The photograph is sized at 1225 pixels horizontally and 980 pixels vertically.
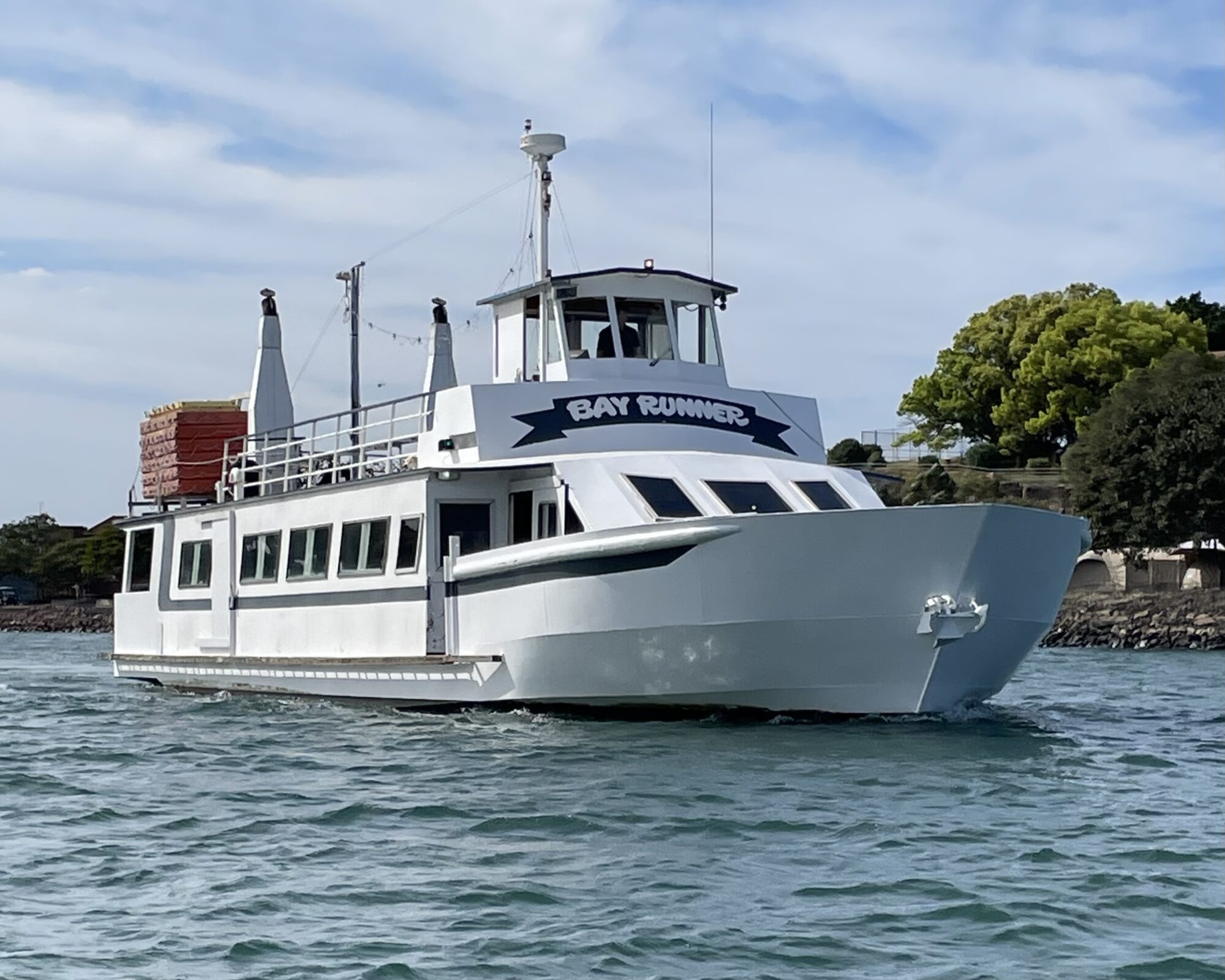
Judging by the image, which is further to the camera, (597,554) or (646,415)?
(646,415)

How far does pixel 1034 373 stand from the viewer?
228 feet

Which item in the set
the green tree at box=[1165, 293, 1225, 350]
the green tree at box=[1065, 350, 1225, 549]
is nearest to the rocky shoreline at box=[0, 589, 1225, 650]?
the green tree at box=[1065, 350, 1225, 549]

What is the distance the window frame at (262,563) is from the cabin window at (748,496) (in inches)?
261

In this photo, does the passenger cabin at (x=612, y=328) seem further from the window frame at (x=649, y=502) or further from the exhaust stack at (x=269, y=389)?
the exhaust stack at (x=269, y=389)

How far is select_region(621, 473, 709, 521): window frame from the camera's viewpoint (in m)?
16.0

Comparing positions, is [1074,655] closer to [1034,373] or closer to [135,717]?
[135,717]

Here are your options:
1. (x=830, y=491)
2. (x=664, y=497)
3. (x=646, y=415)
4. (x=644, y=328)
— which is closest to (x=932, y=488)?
(x=644, y=328)

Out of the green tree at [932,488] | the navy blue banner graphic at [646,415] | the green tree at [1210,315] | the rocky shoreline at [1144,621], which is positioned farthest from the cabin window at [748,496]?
the green tree at [1210,315]

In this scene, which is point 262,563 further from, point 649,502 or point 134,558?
point 649,502

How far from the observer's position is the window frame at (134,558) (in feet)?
78.4

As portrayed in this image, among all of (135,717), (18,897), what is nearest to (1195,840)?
(18,897)

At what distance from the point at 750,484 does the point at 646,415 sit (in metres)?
2.00

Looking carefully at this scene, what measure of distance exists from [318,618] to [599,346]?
4.70m

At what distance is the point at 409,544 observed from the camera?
18125 millimetres
